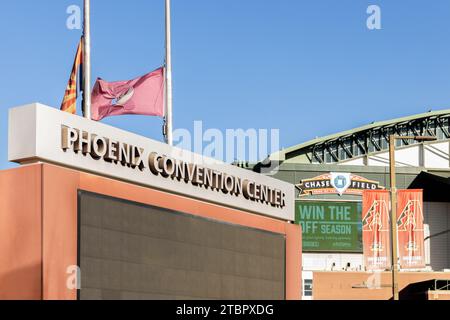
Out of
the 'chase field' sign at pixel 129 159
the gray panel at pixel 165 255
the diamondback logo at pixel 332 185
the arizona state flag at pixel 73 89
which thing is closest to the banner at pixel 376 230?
the diamondback logo at pixel 332 185

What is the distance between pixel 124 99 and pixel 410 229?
137 feet

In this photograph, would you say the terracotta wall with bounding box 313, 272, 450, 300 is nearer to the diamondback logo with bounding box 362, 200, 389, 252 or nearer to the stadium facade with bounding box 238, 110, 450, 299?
the stadium facade with bounding box 238, 110, 450, 299

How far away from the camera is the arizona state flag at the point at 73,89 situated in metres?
31.8

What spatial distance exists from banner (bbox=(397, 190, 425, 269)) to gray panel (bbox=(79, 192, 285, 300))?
114 ft

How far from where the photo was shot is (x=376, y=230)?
223 feet

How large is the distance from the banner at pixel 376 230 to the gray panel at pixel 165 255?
3157 cm

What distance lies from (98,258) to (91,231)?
0.82 metres

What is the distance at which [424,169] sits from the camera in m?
78.9

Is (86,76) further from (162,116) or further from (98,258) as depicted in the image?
(98,258)

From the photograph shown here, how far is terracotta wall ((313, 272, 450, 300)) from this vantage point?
241 ft

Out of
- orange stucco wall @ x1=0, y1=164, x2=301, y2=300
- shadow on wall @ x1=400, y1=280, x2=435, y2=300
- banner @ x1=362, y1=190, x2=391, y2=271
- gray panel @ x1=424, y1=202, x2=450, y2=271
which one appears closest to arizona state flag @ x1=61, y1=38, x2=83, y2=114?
orange stucco wall @ x1=0, y1=164, x2=301, y2=300

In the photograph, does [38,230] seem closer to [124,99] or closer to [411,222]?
[124,99]

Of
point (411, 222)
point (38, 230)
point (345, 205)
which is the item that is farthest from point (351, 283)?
point (38, 230)

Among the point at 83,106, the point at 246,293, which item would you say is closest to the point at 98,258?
Result: the point at 83,106
